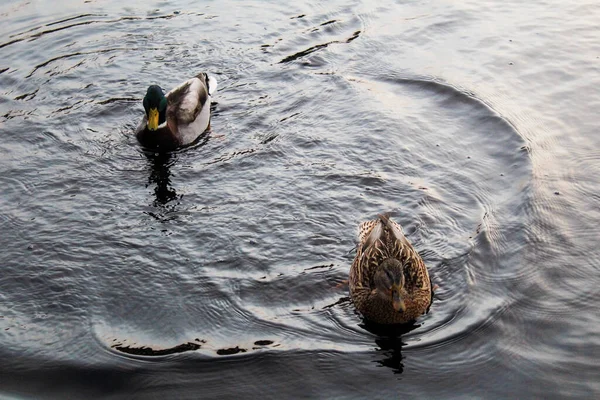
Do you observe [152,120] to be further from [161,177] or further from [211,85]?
[211,85]

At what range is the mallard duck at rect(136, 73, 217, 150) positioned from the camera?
32.5 ft

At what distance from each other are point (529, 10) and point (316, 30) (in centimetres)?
335

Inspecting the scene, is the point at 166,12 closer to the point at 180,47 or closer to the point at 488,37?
the point at 180,47

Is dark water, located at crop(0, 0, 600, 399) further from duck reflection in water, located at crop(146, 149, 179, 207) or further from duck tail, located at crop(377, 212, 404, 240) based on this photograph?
duck tail, located at crop(377, 212, 404, 240)

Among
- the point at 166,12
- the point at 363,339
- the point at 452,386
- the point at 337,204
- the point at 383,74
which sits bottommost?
the point at 452,386

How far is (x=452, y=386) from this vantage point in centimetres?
606

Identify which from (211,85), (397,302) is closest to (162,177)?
(211,85)

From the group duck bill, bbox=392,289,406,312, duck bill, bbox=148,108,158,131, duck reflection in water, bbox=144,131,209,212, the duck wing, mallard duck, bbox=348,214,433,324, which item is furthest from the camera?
the duck wing

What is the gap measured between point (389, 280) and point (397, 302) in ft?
0.71

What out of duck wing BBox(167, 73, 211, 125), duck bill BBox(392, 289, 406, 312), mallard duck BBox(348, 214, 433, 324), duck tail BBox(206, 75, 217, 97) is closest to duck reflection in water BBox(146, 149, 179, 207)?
duck wing BBox(167, 73, 211, 125)

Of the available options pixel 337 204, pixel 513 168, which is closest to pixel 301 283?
pixel 337 204

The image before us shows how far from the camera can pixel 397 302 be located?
6.55 m

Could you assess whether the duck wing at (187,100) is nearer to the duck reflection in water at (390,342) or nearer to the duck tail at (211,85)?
the duck tail at (211,85)

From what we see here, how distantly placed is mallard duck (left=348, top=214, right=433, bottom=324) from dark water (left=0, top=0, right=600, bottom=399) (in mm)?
157
